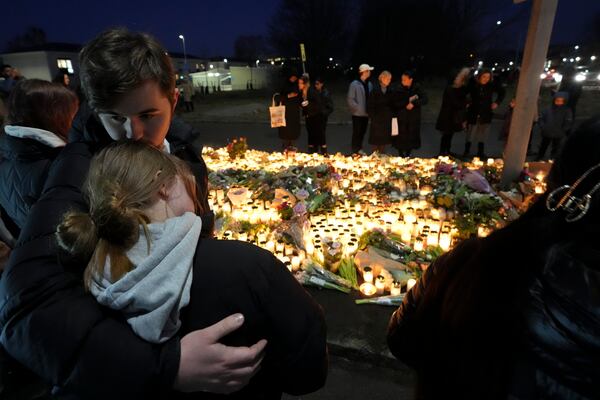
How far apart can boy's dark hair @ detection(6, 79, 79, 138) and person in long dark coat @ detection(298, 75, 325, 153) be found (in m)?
6.30

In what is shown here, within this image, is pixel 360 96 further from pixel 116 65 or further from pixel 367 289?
pixel 116 65

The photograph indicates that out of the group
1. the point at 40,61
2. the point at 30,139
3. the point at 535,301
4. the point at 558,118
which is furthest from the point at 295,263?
the point at 40,61

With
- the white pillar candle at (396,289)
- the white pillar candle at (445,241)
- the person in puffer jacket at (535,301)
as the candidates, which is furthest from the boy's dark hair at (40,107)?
the white pillar candle at (445,241)

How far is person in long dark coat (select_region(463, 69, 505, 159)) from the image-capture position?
26.8ft

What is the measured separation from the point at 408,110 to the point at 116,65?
6.90 m

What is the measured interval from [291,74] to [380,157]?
10.5 feet

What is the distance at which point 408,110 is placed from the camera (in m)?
7.43

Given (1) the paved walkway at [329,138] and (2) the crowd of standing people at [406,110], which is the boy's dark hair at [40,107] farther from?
(1) the paved walkway at [329,138]

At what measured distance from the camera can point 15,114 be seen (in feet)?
7.25

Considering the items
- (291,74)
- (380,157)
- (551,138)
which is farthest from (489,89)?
(291,74)

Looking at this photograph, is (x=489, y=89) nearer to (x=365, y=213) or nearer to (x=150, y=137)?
(x=365, y=213)

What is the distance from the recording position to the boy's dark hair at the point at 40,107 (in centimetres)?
217

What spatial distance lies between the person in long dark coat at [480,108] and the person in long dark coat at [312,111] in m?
3.62

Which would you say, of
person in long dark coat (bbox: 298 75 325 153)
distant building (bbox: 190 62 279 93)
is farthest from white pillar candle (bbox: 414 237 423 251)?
distant building (bbox: 190 62 279 93)
